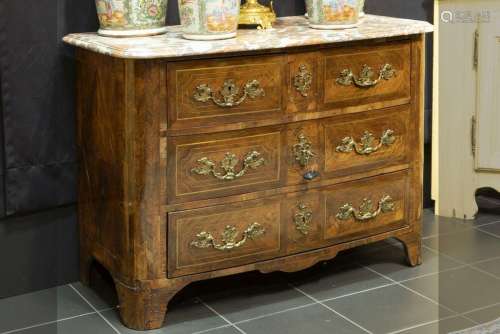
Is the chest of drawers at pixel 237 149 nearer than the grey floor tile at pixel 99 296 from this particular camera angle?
Yes

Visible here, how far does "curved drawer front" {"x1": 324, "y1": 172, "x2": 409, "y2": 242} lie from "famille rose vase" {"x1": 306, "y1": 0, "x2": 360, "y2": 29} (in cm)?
53

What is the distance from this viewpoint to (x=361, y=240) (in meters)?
3.35

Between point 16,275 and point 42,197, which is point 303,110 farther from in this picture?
point 16,275

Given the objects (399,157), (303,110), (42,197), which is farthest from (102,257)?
(399,157)

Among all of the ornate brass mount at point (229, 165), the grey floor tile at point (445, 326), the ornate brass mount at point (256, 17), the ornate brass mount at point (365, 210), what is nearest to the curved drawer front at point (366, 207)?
the ornate brass mount at point (365, 210)

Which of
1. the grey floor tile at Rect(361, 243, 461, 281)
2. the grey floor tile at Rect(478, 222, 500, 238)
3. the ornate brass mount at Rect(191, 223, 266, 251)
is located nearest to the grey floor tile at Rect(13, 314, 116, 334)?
the ornate brass mount at Rect(191, 223, 266, 251)

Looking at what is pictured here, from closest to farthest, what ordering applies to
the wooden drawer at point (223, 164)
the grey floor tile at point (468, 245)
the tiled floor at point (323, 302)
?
the wooden drawer at point (223, 164) < the tiled floor at point (323, 302) < the grey floor tile at point (468, 245)

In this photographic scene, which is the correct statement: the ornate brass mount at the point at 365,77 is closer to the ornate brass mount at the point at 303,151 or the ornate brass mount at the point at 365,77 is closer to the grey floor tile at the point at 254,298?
the ornate brass mount at the point at 303,151

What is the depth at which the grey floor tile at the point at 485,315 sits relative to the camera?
306 cm

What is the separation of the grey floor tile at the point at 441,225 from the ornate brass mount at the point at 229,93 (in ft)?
4.02

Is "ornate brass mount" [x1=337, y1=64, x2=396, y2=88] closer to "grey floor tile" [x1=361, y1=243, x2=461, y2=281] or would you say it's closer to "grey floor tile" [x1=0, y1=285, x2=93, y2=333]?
"grey floor tile" [x1=361, y1=243, x2=461, y2=281]

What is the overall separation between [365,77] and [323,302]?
2.48 ft

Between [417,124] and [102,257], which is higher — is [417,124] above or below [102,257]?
above

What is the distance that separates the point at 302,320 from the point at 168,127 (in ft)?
2.46
